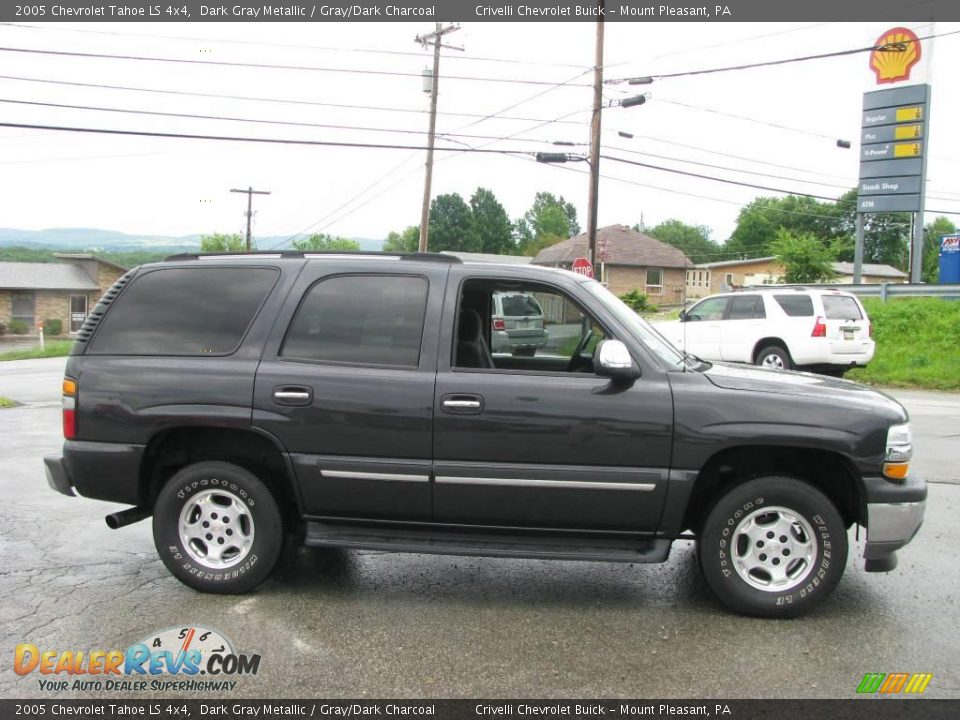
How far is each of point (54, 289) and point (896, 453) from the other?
58.6 meters

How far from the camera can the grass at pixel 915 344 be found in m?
16.3

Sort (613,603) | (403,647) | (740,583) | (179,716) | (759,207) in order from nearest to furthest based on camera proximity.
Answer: (179,716) < (403,647) < (740,583) < (613,603) < (759,207)

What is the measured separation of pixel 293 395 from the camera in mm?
4164

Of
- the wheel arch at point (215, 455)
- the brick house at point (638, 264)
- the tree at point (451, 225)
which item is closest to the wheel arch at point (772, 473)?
the wheel arch at point (215, 455)

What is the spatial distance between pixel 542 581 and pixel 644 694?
141cm

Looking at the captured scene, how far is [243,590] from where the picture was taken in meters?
4.30

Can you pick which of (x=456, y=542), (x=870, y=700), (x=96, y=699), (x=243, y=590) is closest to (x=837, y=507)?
(x=870, y=700)

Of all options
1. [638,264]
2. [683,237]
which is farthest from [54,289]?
[683,237]

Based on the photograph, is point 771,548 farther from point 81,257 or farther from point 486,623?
point 81,257

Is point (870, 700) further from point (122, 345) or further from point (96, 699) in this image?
point (122, 345)

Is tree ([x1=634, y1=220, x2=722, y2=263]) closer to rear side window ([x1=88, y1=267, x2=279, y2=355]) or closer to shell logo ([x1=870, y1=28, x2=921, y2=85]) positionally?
shell logo ([x1=870, y1=28, x2=921, y2=85])

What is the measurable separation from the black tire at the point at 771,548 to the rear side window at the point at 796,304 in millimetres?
11050

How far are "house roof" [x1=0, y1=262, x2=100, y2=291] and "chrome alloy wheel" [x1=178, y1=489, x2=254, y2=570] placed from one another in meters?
55.9

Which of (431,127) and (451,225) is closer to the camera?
(431,127)
